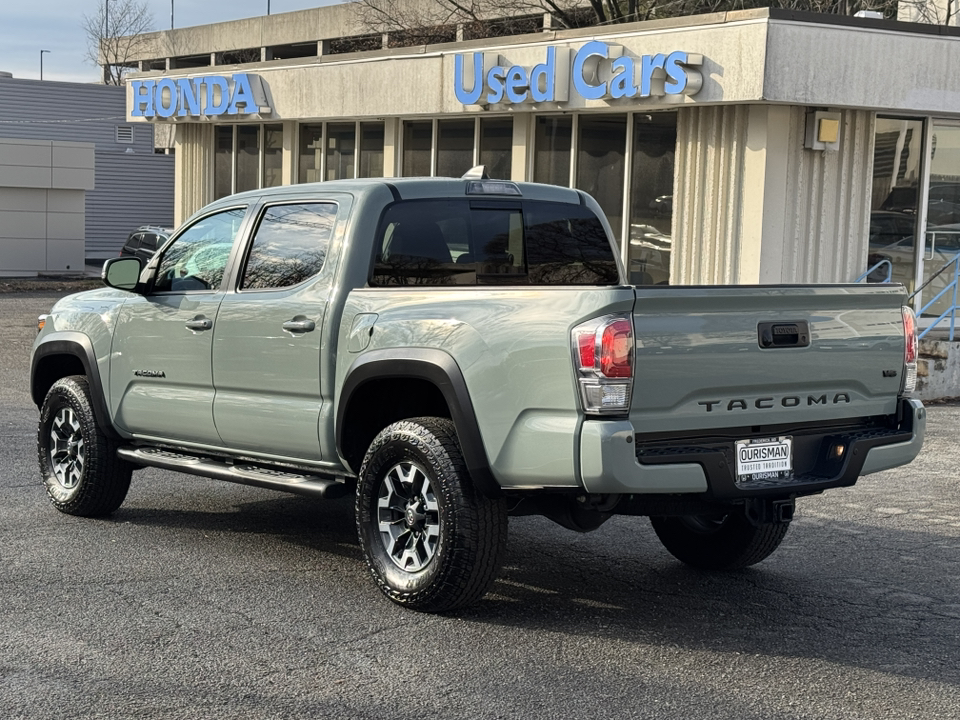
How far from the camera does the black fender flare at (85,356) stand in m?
7.61

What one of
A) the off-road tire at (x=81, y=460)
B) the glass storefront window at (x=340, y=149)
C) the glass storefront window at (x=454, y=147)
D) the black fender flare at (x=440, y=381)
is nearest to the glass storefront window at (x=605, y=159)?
the glass storefront window at (x=454, y=147)

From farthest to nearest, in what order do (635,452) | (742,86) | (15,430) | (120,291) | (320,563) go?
(742,86), (15,430), (120,291), (320,563), (635,452)

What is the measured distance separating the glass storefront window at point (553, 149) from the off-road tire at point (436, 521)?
462 inches

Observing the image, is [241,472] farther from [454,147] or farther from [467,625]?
[454,147]

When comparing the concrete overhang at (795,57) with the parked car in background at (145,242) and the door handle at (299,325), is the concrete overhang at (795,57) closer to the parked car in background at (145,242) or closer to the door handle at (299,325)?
the door handle at (299,325)

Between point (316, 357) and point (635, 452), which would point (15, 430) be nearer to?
point (316, 357)

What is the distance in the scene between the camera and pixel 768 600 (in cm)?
626

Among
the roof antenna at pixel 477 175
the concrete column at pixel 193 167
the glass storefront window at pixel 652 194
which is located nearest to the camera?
the roof antenna at pixel 477 175

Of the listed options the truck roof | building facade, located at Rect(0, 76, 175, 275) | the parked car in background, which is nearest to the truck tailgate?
the truck roof

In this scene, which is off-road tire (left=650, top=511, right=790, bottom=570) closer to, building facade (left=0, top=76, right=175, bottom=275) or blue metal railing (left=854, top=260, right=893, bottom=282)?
blue metal railing (left=854, top=260, right=893, bottom=282)

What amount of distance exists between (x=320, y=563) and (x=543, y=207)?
7.41 feet

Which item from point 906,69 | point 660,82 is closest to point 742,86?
point 660,82

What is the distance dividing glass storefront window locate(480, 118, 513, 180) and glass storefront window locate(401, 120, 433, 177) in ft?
3.69

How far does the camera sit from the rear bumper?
5.12 metres
